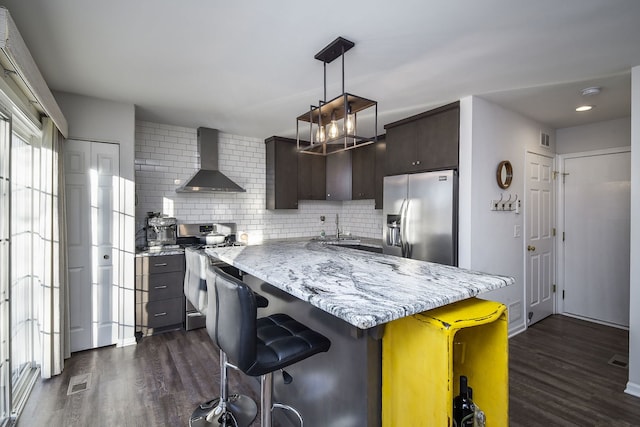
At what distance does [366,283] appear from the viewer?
1460 mm

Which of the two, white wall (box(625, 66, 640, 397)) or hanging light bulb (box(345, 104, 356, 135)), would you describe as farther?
white wall (box(625, 66, 640, 397))

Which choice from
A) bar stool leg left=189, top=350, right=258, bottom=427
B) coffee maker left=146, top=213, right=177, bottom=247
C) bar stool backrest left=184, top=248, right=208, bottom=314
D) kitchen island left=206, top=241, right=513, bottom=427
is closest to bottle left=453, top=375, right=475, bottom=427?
kitchen island left=206, top=241, right=513, bottom=427

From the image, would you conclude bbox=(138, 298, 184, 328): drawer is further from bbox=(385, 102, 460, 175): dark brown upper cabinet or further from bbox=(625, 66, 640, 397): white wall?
bbox=(625, 66, 640, 397): white wall

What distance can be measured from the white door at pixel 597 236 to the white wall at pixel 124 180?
5.27 metres

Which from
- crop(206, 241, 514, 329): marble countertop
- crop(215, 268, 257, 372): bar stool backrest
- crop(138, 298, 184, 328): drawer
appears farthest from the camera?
crop(138, 298, 184, 328): drawer

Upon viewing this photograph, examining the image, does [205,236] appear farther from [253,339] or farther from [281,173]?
[253,339]

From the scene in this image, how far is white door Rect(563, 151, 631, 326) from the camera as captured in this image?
3.76 meters

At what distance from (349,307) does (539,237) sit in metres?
3.90

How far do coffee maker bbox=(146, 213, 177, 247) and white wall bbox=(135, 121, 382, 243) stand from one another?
0.76 feet

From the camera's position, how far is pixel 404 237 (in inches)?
142

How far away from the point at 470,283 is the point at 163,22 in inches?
86.9

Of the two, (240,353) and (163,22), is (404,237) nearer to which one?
(240,353)

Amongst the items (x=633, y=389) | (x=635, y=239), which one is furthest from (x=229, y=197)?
(x=633, y=389)

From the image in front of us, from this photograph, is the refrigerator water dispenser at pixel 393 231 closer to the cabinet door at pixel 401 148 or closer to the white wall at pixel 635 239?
the cabinet door at pixel 401 148
